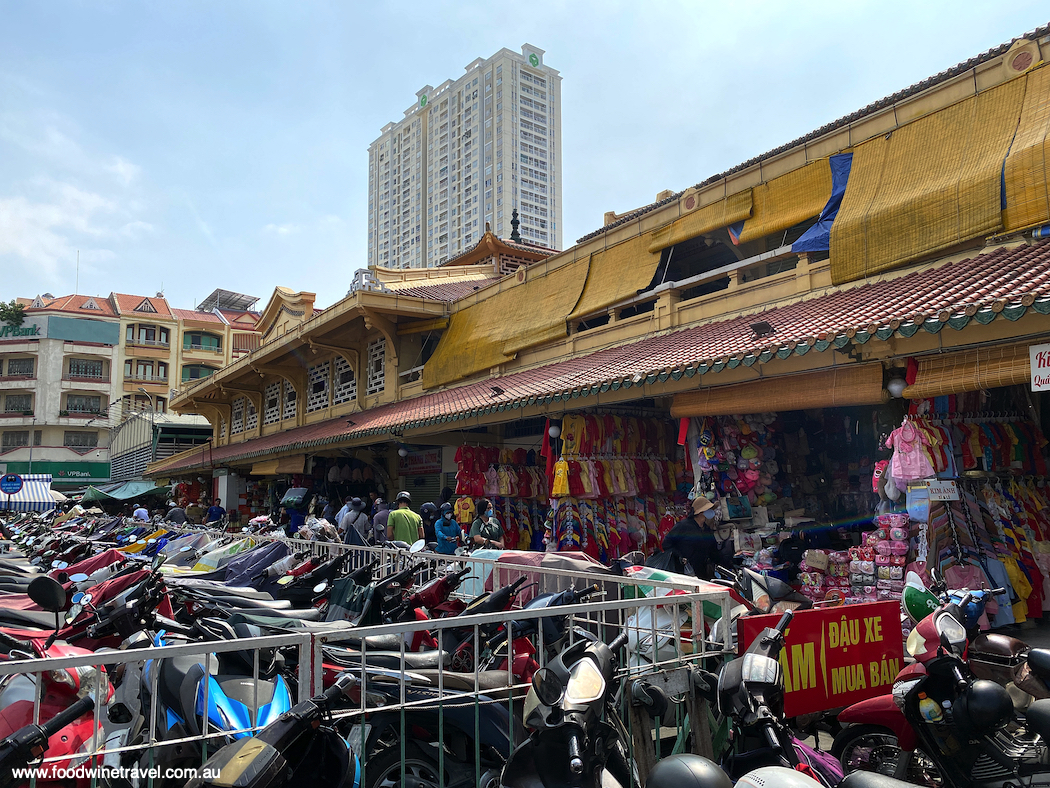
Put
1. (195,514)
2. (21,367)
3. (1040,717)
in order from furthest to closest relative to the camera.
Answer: (21,367)
(195,514)
(1040,717)

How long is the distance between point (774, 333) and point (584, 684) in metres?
5.61

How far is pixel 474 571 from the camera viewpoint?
6477 mm

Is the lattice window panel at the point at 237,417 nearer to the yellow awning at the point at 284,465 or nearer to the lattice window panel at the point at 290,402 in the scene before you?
the lattice window panel at the point at 290,402

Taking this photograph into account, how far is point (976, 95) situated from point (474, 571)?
7.40 m

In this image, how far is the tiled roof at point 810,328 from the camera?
564 centimetres

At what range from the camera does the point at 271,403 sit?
83.3 feet

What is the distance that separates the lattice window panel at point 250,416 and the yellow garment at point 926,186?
74.1ft

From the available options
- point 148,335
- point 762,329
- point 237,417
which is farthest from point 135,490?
point 762,329

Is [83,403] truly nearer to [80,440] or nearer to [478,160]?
[80,440]

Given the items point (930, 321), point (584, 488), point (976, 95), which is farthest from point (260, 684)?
point (976, 95)

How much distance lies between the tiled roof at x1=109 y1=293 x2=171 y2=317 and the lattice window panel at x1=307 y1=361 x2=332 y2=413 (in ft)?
130

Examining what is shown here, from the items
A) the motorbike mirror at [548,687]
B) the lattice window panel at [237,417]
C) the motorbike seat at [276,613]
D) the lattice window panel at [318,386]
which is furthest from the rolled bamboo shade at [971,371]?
the lattice window panel at [237,417]

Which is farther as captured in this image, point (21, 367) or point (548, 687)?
point (21, 367)

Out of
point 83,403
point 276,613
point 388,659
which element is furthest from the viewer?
point 83,403
